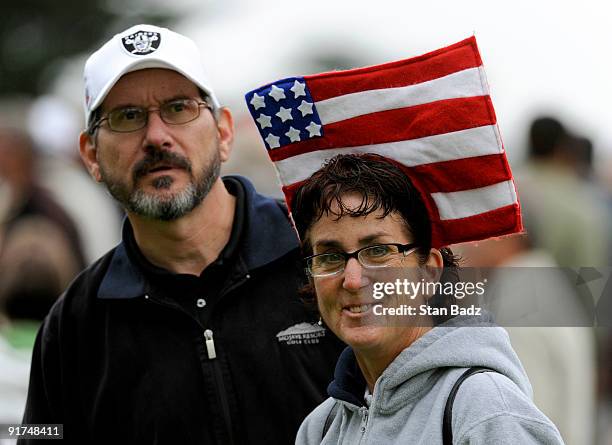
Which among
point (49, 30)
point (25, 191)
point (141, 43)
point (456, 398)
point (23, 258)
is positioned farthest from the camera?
point (49, 30)

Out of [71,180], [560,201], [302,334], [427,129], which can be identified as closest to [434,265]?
[427,129]

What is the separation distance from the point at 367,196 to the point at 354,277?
205 millimetres

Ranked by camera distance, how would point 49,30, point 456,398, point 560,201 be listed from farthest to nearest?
point 49,30
point 560,201
point 456,398

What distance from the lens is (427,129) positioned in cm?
344

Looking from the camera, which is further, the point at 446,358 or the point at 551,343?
the point at 551,343

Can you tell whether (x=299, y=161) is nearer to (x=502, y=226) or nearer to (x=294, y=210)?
(x=294, y=210)

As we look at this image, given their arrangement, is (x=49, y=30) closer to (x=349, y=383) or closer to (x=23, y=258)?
(x=23, y=258)

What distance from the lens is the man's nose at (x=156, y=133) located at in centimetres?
465

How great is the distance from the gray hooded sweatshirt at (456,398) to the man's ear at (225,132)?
1.60 metres

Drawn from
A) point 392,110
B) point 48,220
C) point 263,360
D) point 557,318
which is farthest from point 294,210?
point 48,220

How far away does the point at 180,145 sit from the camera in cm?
469

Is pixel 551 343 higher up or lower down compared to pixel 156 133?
lower down

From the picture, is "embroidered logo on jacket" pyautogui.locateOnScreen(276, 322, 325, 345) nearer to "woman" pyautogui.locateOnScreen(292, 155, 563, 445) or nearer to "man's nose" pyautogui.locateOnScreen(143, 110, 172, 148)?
"man's nose" pyautogui.locateOnScreen(143, 110, 172, 148)

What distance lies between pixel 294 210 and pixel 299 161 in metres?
0.14
